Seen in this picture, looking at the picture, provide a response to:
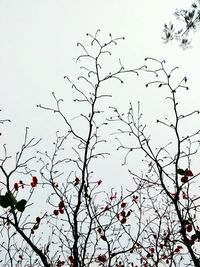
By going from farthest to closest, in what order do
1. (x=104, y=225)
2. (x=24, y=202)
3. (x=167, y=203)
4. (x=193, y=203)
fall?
(x=167, y=203) → (x=104, y=225) → (x=193, y=203) → (x=24, y=202)

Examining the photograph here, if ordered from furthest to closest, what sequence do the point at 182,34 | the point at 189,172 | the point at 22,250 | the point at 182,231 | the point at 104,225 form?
the point at 22,250 < the point at 104,225 < the point at 182,34 < the point at 189,172 < the point at 182,231

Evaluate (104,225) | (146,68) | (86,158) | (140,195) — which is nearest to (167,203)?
(140,195)

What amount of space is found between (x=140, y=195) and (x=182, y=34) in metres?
4.18

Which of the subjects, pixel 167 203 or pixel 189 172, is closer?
pixel 189 172

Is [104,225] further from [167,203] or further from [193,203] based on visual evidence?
[193,203]

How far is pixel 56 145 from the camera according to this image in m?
5.48

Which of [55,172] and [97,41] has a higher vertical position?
[97,41]

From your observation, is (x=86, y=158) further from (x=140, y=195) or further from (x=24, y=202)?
(x=140, y=195)

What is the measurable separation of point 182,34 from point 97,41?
4.14 ft

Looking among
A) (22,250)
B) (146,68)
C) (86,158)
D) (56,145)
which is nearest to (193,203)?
(86,158)

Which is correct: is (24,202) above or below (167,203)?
below

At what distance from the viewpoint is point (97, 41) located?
4.30 m

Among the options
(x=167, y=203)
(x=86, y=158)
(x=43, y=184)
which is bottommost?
(x=86, y=158)

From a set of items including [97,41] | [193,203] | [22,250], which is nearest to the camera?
[193,203]
